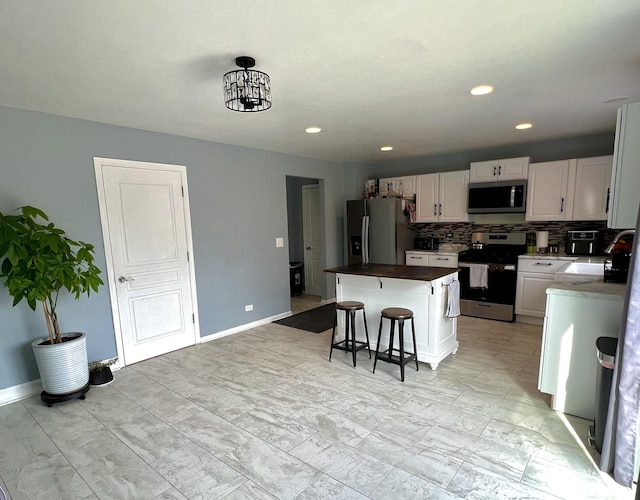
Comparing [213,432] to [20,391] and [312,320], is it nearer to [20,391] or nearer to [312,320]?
[20,391]

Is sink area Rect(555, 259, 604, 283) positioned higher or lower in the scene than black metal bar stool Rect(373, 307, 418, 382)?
higher

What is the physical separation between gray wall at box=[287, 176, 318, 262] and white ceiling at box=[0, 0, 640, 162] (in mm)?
3128

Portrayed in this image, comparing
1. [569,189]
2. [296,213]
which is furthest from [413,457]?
[296,213]

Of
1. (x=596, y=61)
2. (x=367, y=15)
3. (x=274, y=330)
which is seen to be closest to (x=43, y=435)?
(x=274, y=330)

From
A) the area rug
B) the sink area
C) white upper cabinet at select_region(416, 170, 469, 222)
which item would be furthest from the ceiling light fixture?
white upper cabinet at select_region(416, 170, 469, 222)

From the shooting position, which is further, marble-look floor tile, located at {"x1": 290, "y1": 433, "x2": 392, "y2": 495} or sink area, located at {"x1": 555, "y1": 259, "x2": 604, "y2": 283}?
sink area, located at {"x1": 555, "y1": 259, "x2": 604, "y2": 283}

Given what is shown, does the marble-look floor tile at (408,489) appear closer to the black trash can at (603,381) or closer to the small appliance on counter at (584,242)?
A: the black trash can at (603,381)

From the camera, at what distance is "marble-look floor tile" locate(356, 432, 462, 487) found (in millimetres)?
1941

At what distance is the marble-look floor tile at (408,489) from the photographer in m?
1.79

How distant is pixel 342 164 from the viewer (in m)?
6.15

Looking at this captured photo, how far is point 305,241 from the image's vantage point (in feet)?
21.9

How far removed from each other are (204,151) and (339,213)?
2758 mm

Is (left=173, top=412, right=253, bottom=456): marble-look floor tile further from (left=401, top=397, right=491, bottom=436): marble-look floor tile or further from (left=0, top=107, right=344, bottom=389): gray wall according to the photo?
(left=0, top=107, right=344, bottom=389): gray wall

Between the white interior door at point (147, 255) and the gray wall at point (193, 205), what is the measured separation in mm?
102
